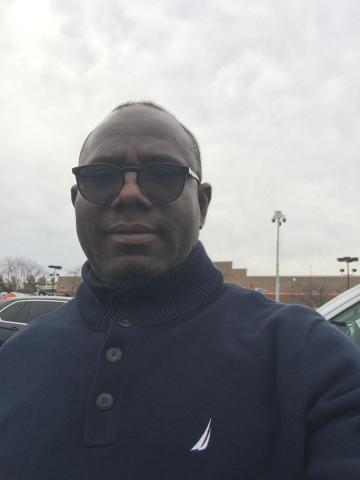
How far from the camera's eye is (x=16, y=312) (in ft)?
26.5

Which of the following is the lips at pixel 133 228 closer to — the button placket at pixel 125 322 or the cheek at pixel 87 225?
the cheek at pixel 87 225

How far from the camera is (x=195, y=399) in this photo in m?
1.18

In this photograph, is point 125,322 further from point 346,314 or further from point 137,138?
point 346,314

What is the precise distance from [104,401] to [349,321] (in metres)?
2.53

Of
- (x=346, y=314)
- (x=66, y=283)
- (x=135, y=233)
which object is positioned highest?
(x=66, y=283)

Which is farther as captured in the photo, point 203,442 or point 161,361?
point 161,361

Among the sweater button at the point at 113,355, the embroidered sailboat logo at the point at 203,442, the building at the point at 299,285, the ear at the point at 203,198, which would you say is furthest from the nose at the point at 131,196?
the building at the point at 299,285

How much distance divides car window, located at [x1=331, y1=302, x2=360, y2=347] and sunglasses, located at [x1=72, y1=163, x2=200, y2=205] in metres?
2.22

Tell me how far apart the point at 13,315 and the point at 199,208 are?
7.07 metres

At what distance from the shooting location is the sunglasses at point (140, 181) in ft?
4.88

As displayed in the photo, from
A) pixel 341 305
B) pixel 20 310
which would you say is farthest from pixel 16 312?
pixel 341 305

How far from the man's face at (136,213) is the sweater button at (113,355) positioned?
232mm

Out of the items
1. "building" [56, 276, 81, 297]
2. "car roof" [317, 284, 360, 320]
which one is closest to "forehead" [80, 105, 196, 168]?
"car roof" [317, 284, 360, 320]

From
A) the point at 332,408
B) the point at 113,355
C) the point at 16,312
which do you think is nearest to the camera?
the point at 332,408
